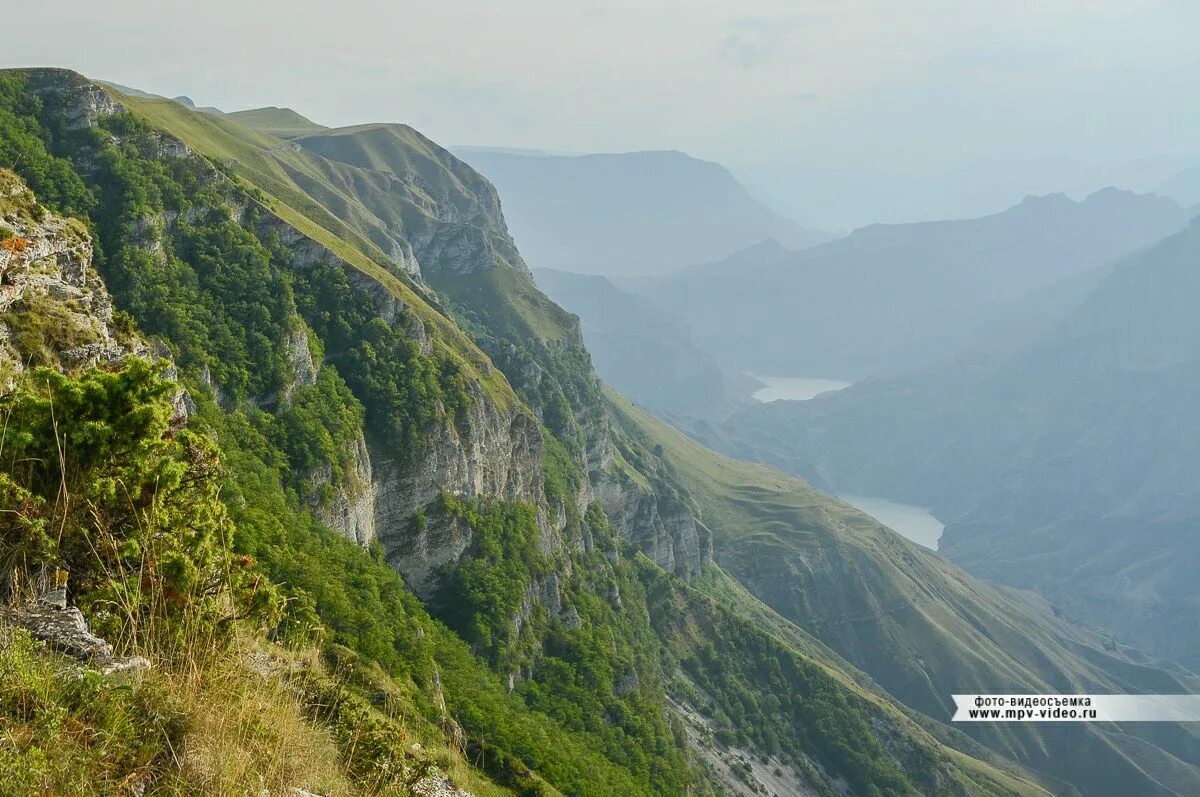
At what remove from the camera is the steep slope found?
55656 mm

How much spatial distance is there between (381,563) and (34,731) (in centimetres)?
6713

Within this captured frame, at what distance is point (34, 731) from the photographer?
6.66 metres

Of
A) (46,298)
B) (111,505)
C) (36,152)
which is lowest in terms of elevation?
(111,505)

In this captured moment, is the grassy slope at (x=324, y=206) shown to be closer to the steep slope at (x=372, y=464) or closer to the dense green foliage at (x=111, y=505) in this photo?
the steep slope at (x=372, y=464)

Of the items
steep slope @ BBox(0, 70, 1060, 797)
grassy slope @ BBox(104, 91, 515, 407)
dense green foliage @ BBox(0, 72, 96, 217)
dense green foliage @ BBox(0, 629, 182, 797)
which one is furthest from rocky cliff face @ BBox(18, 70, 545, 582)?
dense green foliage @ BBox(0, 629, 182, 797)

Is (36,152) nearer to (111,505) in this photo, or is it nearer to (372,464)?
(372,464)

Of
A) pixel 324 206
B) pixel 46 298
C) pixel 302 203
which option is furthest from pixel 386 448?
pixel 324 206

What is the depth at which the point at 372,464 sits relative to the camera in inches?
2955

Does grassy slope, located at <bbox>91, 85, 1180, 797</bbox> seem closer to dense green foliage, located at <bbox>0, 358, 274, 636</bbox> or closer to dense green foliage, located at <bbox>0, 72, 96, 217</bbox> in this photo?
dense green foliage, located at <bbox>0, 72, 96, 217</bbox>

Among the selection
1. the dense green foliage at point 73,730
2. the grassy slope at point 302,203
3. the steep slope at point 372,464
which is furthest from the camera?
the grassy slope at point 302,203

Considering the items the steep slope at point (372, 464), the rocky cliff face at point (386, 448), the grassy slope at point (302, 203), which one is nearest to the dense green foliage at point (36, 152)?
the steep slope at point (372, 464)

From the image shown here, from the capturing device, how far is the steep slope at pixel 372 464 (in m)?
55.7

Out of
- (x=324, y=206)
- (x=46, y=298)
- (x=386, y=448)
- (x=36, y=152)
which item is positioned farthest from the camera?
(x=324, y=206)

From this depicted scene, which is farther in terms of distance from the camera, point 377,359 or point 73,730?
point 377,359
